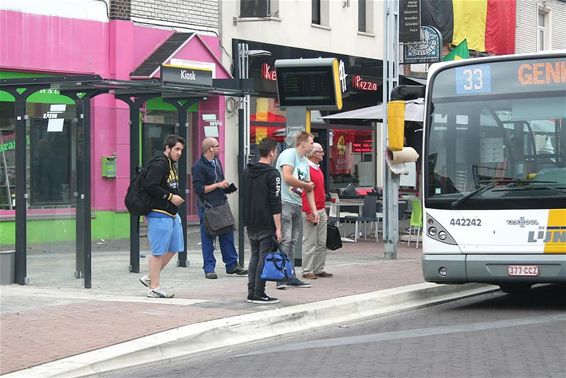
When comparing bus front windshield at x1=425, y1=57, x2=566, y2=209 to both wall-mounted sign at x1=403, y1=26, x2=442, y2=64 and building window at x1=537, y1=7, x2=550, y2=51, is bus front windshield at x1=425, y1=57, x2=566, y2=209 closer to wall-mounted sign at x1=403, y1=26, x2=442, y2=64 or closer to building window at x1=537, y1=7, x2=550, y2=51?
wall-mounted sign at x1=403, y1=26, x2=442, y2=64

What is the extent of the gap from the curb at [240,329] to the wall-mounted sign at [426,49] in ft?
22.8

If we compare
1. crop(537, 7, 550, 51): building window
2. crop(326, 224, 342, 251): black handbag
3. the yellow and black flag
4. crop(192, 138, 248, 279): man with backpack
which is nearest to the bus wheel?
crop(326, 224, 342, 251): black handbag

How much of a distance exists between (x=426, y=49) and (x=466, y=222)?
8433 mm

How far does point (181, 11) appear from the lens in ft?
69.4

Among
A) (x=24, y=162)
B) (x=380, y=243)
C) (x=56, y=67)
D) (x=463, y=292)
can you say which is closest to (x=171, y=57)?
(x=56, y=67)

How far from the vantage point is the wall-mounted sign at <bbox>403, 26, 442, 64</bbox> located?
62.7 ft

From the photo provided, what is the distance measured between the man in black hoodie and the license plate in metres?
2.69

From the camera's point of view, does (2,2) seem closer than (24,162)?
No

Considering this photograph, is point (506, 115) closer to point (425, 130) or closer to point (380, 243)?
point (425, 130)

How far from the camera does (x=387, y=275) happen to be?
1434cm

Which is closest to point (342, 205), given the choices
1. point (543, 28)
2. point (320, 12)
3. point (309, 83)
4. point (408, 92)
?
point (320, 12)

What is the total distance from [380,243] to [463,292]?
7143mm

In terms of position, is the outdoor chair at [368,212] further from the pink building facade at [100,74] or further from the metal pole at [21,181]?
the metal pole at [21,181]

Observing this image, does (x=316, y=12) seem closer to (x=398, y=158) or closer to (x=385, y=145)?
(x=385, y=145)
